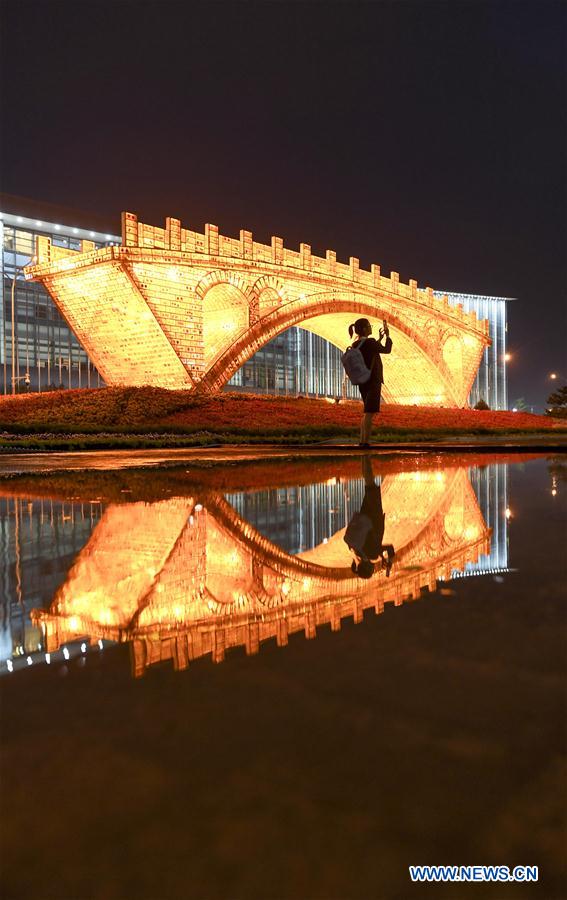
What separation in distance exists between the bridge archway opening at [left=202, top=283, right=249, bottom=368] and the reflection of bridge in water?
924 inches

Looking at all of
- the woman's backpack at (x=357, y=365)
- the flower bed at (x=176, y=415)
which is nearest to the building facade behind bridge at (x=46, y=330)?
the flower bed at (x=176, y=415)

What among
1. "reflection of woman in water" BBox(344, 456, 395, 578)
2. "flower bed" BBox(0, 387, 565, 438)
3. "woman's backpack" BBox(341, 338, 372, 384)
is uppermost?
"woman's backpack" BBox(341, 338, 372, 384)

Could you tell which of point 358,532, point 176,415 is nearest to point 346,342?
point 176,415

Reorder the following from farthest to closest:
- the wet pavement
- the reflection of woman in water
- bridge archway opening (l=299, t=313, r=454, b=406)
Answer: bridge archway opening (l=299, t=313, r=454, b=406) < the reflection of woman in water < the wet pavement

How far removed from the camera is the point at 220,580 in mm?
2961

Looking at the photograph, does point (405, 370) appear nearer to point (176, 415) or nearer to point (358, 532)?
point (176, 415)

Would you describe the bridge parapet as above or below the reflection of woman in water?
above

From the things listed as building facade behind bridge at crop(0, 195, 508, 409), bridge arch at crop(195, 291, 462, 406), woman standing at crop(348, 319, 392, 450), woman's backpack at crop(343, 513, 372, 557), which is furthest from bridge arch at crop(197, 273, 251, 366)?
woman's backpack at crop(343, 513, 372, 557)

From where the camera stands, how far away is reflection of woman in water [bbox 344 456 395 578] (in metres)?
3.21

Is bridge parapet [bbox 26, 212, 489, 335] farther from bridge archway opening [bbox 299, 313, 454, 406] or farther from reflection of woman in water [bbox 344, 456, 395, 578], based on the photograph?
reflection of woman in water [bbox 344, 456, 395, 578]

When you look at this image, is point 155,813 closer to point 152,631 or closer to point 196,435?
point 152,631

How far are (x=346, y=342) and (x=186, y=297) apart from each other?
17.1 metres

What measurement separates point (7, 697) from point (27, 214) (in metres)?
46.5

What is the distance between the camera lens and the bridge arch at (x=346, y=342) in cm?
2770
